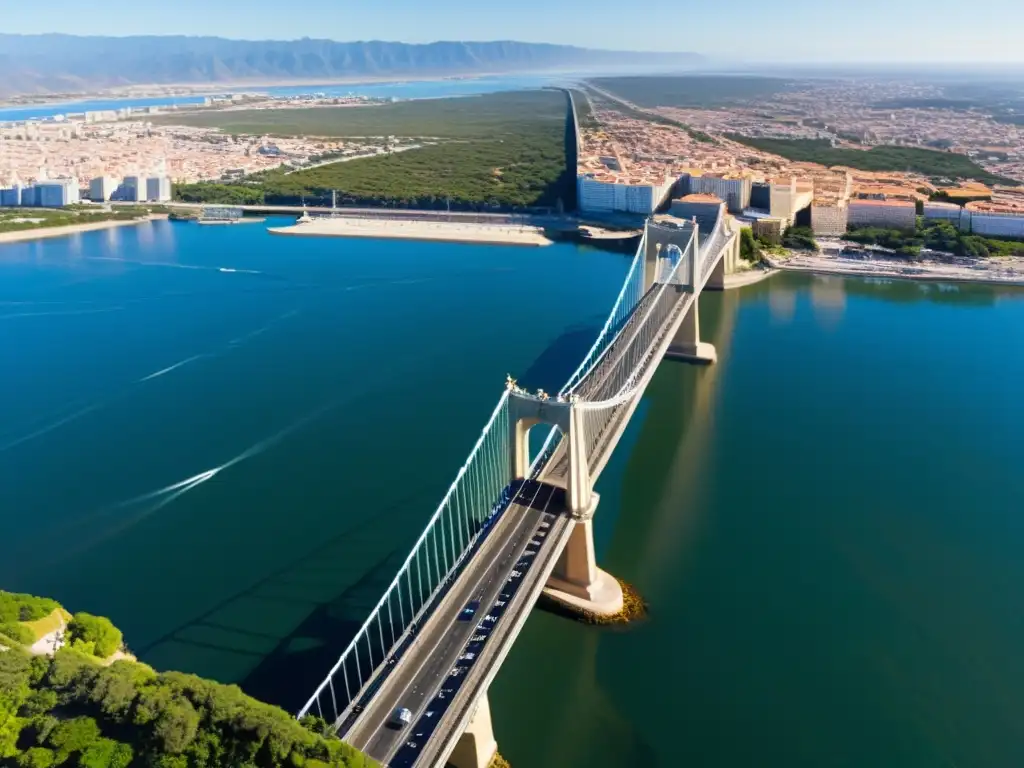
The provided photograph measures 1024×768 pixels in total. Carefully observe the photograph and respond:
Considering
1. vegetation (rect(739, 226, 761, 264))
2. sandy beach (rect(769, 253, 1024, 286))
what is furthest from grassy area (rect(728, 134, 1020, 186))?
vegetation (rect(739, 226, 761, 264))

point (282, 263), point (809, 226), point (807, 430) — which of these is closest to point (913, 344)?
point (807, 430)

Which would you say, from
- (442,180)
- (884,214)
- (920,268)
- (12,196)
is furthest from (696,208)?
(12,196)

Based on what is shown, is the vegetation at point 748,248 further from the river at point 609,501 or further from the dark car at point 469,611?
the dark car at point 469,611

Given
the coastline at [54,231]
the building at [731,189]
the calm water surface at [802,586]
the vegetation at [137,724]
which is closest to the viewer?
the vegetation at [137,724]

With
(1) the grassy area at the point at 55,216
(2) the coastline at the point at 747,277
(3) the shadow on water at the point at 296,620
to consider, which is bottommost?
(3) the shadow on water at the point at 296,620

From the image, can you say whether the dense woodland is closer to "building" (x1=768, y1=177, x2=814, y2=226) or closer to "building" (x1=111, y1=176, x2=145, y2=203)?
"building" (x1=768, y1=177, x2=814, y2=226)

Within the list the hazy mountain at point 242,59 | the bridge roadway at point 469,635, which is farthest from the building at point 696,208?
the hazy mountain at point 242,59

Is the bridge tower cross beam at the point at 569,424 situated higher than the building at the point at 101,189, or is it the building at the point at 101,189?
the building at the point at 101,189

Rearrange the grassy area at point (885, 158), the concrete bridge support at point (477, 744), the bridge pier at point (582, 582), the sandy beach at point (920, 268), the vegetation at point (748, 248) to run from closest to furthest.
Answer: the concrete bridge support at point (477, 744), the bridge pier at point (582, 582), the sandy beach at point (920, 268), the vegetation at point (748, 248), the grassy area at point (885, 158)

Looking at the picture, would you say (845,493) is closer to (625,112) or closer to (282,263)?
(282,263)
